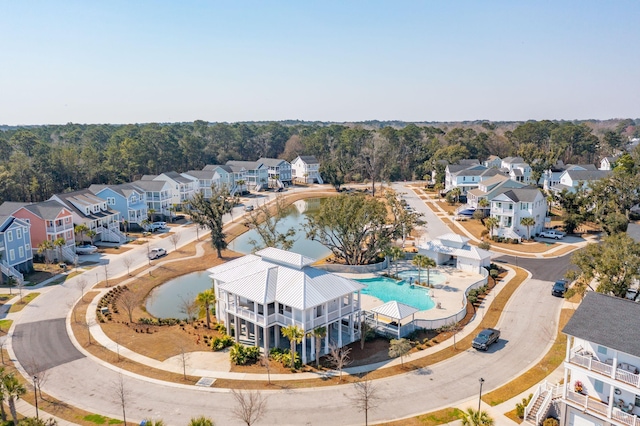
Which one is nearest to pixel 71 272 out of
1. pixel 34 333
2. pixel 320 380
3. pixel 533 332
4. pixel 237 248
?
pixel 34 333

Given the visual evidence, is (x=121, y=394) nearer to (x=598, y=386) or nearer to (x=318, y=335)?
(x=318, y=335)

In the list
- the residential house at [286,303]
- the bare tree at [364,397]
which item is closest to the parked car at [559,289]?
the residential house at [286,303]

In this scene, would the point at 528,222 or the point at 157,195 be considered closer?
the point at 528,222

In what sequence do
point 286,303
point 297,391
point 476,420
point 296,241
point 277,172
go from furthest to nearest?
point 277,172 < point 296,241 < point 286,303 < point 297,391 < point 476,420

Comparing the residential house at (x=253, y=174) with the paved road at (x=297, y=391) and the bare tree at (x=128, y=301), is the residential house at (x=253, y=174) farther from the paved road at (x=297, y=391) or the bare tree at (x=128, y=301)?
the paved road at (x=297, y=391)

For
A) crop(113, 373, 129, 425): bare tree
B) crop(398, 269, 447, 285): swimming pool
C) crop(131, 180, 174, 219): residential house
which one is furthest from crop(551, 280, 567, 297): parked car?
crop(131, 180, 174, 219): residential house

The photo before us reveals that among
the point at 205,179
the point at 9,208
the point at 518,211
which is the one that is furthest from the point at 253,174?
the point at 518,211

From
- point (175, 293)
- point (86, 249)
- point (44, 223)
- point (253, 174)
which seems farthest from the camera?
point (253, 174)

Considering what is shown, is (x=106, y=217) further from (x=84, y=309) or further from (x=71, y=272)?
(x=84, y=309)
